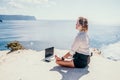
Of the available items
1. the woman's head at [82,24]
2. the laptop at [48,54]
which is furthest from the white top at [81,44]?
the laptop at [48,54]

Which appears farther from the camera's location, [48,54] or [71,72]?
[48,54]

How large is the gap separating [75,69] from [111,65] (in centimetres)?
197

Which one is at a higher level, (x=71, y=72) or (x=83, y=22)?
(x=83, y=22)

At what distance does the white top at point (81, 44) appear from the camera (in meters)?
8.19

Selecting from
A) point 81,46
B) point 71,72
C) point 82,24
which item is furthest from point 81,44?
point 71,72

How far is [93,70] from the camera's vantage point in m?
8.83

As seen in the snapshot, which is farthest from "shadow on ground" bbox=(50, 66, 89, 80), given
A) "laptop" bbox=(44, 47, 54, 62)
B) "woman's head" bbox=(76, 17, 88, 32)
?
"woman's head" bbox=(76, 17, 88, 32)

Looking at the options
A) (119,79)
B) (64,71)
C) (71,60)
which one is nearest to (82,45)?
(71,60)

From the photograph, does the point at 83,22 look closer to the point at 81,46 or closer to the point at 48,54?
the point at 81,46

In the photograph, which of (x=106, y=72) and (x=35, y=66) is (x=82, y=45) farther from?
(x=35, y=66)

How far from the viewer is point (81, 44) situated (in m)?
8.23

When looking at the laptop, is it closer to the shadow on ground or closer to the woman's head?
the shadow on ground

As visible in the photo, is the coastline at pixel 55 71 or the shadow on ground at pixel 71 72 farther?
the coastline at pixel 55 71

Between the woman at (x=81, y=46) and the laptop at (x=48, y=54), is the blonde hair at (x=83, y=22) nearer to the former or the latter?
the woman at (x=81, y=46)
